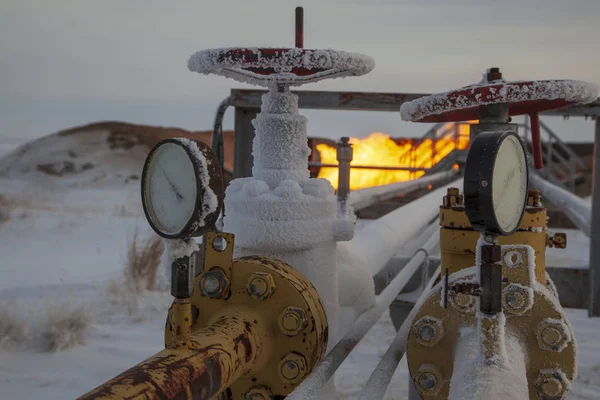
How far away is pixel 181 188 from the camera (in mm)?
815

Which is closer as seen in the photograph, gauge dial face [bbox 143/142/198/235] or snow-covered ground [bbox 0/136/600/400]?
gauge dial face [bbox 143/142/198/235]

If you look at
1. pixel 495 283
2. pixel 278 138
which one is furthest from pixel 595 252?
pixel 495 283

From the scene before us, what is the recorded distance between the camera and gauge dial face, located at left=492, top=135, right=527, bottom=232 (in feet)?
2.69

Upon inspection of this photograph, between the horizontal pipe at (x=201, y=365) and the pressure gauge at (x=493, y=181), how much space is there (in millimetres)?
382

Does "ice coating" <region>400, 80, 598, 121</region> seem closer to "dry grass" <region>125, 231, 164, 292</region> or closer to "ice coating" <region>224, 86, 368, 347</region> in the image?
"ice coating" <region>224, 86, 368, 347</region>

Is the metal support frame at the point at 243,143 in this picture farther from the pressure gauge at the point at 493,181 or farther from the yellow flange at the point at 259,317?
the pressure gauge at the point at 493,181

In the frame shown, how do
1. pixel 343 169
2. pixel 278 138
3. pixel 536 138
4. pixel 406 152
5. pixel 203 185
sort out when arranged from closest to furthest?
pixel 203 185
pixel 278 138
pixel 536 138
pixel 343 169
pixel 406 152

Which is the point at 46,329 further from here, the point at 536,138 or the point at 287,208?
the point at 536,138

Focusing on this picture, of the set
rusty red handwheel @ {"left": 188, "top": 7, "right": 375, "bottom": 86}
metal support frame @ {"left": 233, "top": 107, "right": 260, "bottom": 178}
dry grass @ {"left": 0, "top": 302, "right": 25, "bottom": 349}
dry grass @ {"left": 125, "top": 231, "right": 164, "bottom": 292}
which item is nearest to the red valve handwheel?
rusty red handwheel @ {"left": 188, "top": 7, "right": 375, "bottom": 86}

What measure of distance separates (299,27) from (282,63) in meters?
0.25

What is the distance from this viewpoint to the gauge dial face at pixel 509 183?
820 mm

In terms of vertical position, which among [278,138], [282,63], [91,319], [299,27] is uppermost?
[299,27]

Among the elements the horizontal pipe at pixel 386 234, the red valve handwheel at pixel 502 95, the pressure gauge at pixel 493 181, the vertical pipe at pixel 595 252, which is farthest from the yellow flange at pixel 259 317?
the vertical pipe at pixel 595 252

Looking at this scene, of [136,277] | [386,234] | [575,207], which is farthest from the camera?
[136,277]
